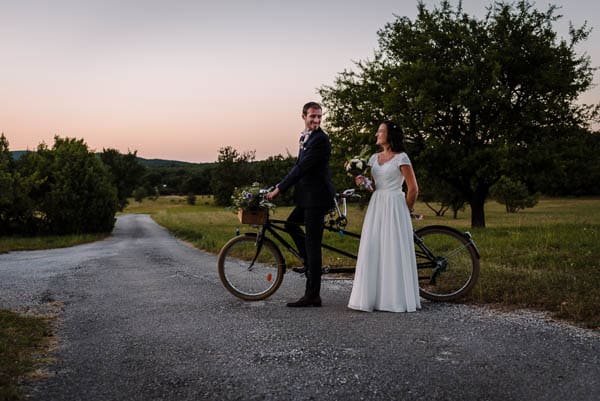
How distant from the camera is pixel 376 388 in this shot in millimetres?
3297

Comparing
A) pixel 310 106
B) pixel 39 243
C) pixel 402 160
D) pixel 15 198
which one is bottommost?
pixel 39 243

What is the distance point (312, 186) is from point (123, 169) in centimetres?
5043

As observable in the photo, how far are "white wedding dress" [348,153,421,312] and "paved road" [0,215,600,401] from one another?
0.75 feet

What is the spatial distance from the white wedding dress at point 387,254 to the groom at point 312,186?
51 centimetres

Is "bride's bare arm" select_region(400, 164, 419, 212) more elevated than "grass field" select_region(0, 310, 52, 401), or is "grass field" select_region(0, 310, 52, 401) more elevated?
"bride's bare arm" select_region(400, 164, 419, 212)

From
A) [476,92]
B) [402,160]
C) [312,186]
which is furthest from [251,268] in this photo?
[476,92]

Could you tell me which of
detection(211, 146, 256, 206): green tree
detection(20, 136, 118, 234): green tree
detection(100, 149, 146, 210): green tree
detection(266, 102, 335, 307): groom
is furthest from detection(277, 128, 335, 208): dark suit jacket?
detection(100, 149, 146, 210): green tree

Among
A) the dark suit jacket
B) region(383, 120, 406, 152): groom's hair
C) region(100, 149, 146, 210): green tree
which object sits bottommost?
the dark suit jacket

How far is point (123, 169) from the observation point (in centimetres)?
5238

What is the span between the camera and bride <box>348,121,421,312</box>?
5.55 m

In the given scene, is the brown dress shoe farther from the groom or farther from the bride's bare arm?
the bride's bare arm

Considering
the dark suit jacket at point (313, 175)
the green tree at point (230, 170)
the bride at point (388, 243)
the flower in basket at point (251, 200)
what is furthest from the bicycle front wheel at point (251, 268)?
the green tree at point (230, 170)

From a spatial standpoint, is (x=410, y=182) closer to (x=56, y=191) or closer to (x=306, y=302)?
(x=306, y=302)

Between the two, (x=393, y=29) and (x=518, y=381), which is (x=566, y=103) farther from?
(x=518, y=381)
